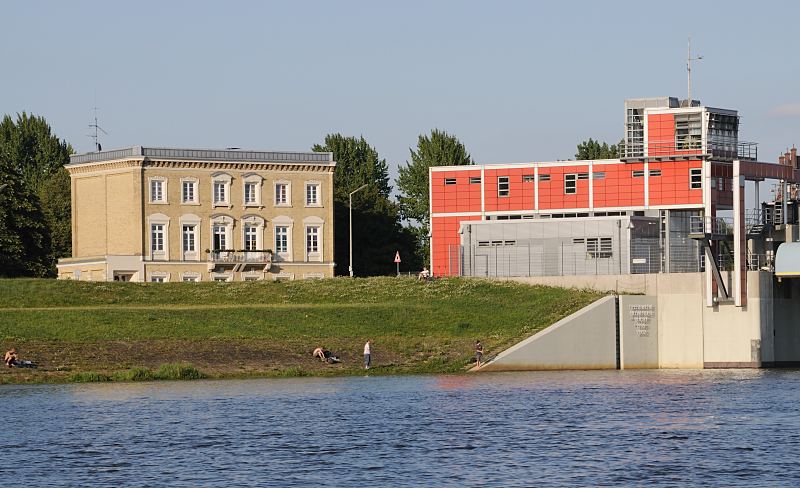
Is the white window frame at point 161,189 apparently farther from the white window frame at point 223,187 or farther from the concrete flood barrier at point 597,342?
the concrete flood barrier at point 597,342

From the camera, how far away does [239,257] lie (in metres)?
134

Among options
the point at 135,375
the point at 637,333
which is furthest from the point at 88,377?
the point at 637,333

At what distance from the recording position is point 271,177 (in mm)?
137750

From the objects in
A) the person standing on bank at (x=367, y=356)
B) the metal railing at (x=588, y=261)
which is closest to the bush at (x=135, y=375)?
the person standing on bank at (x=367, y=356)

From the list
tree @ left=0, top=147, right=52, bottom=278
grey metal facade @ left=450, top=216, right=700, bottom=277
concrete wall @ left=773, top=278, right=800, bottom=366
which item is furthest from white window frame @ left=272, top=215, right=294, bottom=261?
concrete wall @ left=773, top=278, right=800, bottom=366

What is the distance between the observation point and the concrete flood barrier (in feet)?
284

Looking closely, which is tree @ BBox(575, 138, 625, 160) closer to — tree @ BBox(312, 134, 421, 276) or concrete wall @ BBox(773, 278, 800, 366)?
tree @ BBox(312, 134, 421, 276)

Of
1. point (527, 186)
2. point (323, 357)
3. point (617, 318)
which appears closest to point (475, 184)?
point (527, 186)

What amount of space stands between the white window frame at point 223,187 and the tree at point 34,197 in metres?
15.4

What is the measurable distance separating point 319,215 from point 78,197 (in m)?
23.3

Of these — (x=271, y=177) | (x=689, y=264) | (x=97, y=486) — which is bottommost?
(x=97, y=486)

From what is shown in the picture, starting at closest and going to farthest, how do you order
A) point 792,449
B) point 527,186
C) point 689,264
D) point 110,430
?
point 792,449, point 110,430, point 689,264, point 527,186

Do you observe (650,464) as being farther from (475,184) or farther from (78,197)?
(78,197)

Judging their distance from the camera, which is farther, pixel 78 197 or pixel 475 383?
pixel 78 197
